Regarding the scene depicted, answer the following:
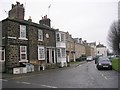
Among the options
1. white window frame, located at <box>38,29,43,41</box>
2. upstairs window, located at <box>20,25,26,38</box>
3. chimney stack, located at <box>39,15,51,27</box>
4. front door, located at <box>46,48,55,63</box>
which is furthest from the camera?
chimney stack, located at <box>39,15,51,27</box>

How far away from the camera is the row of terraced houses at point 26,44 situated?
22.9 m

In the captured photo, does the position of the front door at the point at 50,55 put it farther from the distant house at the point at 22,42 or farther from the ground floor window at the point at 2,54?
the ground floor window at the point at 2,54

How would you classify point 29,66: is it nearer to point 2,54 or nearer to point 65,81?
point 2,54

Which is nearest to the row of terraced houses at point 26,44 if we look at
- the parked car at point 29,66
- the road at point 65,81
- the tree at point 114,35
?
the parked car at point 29,66

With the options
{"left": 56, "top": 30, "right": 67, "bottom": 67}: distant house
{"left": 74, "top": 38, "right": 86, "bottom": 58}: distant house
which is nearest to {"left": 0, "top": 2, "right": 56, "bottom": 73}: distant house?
{"left": 56, "top": 30, "right": 67, "bottom": 67}: distant house

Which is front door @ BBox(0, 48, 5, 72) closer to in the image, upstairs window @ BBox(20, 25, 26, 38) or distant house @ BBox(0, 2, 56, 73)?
distant house @ BBox(0, 2, 56, 73)

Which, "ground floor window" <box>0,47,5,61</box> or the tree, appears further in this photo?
the tree

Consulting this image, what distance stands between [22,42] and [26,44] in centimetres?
83

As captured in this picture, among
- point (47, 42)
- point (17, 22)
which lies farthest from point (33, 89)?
point (47, 42)

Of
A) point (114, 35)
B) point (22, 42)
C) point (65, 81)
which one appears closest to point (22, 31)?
point (22, 42)

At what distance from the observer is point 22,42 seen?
2473cm

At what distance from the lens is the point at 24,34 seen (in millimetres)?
25391

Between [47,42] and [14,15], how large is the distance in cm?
685

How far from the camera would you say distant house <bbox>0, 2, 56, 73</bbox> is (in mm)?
22875
